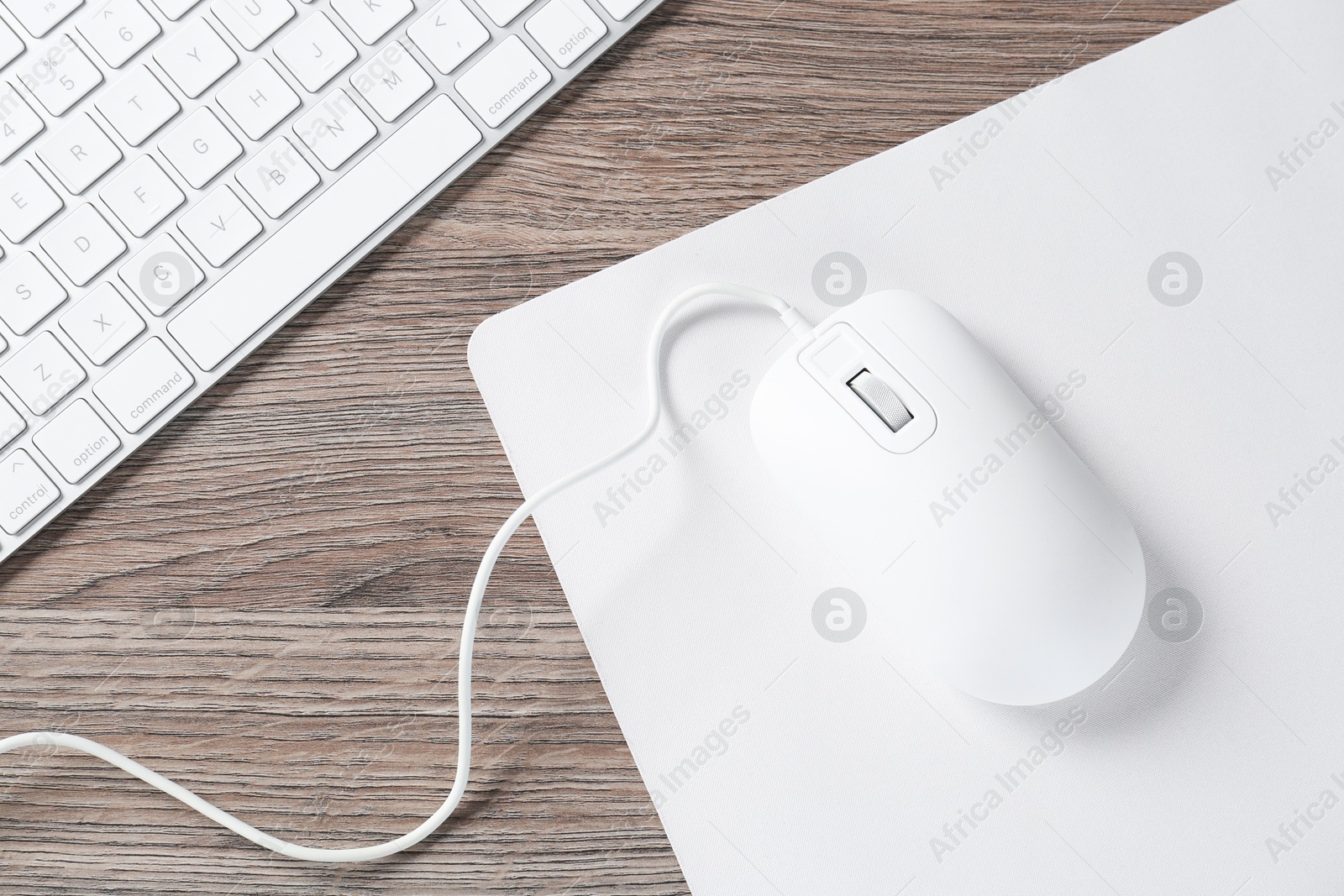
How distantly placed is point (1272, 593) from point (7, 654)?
0.65 meters

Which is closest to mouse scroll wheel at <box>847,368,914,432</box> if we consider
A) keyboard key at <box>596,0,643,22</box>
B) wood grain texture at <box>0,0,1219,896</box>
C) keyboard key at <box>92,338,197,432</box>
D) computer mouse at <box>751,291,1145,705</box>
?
computer mouse at <box>751,291,1145,705</box>

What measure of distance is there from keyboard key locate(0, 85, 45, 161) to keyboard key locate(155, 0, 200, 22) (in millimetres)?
83

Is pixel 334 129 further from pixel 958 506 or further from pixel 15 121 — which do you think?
pixel 958 506

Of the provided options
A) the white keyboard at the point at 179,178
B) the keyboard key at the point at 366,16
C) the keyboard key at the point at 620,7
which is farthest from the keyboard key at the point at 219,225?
the keyboard key at the point at 620,7

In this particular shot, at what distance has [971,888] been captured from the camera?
44cm

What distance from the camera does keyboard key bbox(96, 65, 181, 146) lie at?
462 millimetres

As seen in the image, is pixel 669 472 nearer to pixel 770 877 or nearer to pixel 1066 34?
pixel 770 877

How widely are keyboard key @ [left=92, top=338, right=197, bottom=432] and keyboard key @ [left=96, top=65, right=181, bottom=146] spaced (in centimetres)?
11

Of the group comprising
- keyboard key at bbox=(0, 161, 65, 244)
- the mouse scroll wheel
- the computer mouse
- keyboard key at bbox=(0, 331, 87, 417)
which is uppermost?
keyboard key at bbox=(0, 161, 65, 244)

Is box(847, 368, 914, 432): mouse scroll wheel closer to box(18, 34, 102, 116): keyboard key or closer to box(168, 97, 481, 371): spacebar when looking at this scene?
box(168, 97, 481, 371): spacebar

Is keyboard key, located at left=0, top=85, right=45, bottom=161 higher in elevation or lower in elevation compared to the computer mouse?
higher

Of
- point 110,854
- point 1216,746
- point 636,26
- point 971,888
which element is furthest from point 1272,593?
point 110,854

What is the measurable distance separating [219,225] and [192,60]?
0.28 feet

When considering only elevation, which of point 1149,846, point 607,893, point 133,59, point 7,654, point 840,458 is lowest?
point 1149,846
